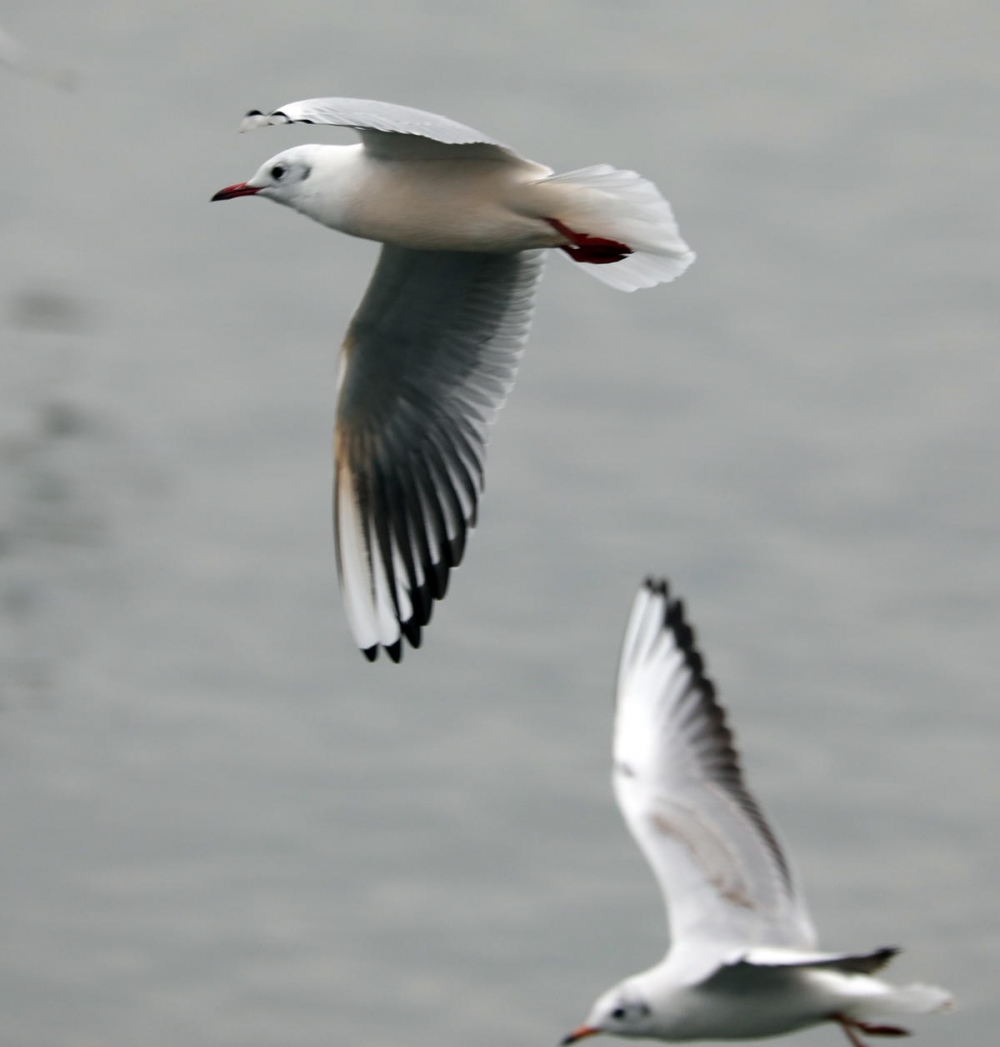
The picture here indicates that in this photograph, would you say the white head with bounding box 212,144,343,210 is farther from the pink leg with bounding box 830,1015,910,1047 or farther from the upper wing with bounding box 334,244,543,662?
the pink leg with bounding box 830,1015,910,1047

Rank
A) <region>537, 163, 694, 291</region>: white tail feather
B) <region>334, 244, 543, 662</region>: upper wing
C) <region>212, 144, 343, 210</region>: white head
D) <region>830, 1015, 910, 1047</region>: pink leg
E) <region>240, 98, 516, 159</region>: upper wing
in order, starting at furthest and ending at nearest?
<region>334, 244, 543, 662</region>: upper wing, <region>212, 144, 343, 210</region>: white head, <region>537, 163, 694, 291</region>: white tail feather, <region>830, 1015, 910, 1047</region>: pink leg, <region>240, 98, 516, 159</region>: upper wing

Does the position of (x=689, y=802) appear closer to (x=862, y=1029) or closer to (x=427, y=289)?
(x=862, y=1029)

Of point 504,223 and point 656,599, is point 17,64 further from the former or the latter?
point 656,599

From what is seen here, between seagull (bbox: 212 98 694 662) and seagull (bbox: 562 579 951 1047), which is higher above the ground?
seagull (bbox: 212 98 694 662)

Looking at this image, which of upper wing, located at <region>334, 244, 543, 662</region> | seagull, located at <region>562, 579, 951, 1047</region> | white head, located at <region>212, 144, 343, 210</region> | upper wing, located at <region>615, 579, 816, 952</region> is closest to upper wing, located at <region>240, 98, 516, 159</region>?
white head, located at <region>212, 144, 343, 210</region>

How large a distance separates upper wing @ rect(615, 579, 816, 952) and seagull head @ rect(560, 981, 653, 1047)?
4.6 inches

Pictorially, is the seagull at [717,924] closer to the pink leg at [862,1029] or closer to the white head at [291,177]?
the pink leg at [862,1029]

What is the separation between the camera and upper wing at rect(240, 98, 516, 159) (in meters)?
4.31

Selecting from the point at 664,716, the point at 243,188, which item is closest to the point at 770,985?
the point at 664,716

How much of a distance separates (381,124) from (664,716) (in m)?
1.35

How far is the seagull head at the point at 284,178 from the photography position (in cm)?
498

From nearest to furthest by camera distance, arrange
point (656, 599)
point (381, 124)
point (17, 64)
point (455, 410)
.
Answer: point (381, 124) < point (17, 64) < point (656, 599) < point (455, 410)

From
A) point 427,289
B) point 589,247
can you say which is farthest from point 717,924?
point 427,289

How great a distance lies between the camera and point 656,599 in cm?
535
